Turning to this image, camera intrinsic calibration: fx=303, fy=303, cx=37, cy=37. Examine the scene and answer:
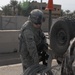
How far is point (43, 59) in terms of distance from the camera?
198 inches

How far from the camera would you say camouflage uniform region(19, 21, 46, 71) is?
183 inches

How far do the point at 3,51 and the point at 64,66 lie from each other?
10.6 metres

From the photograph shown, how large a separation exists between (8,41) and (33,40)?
10255mm

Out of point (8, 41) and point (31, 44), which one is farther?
point (8, 41)

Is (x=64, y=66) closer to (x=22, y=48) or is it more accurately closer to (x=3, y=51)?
(x=22, y=48)

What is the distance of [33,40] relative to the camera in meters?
4.66

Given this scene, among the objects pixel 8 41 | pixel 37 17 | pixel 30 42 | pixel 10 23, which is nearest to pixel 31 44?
pixel 30 42

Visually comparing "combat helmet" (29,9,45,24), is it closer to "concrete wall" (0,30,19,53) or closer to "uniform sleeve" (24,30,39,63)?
"uniform sleeve" (24,30,39,63)

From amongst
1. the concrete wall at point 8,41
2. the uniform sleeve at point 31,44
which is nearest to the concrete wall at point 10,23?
the concrete wall at point 8,41

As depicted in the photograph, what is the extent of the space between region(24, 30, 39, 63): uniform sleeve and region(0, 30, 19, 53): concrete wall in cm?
979

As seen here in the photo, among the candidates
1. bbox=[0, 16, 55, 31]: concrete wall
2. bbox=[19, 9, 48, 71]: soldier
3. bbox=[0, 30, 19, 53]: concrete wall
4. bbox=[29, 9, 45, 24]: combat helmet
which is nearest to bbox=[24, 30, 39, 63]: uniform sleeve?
bbox=[19, 9, 48, 71]: soldier

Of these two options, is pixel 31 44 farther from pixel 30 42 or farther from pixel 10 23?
pixel 10 23

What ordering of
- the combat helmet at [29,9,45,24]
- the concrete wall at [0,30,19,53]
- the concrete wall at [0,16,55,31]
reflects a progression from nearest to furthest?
the combat helmet at [29,9,45,24] < the concrete wall at [0,30,19,53] < the concrete wall at [0,16,55,31]

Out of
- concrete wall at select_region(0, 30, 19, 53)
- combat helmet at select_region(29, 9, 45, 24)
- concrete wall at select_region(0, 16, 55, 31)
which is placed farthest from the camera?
concrete wall at select_region(0, 16, 55, 31)
